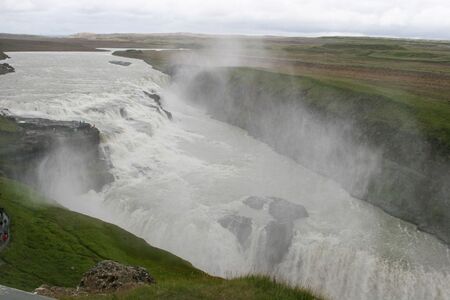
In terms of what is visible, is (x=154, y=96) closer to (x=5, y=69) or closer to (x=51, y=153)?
(x=5, y=69)

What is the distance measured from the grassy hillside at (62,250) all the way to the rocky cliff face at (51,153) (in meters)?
4.53

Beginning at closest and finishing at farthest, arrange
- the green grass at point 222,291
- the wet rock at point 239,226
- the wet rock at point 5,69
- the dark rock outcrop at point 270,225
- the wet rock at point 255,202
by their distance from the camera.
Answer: the green grass at point 222,291
the dark rock outcrop at point 270,225
the wet rock at point 239,226
the wet rock at point 255,202
the wet rock at point 5,69

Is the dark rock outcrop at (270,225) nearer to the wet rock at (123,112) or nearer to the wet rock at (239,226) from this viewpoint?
the wet rock at (239,226)

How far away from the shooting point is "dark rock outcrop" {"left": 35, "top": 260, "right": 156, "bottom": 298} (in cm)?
1628

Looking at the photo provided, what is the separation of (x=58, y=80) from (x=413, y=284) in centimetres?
6352

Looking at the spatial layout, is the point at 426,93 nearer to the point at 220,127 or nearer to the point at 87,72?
the point at 220,127

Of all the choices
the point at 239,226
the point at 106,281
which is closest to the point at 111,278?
the point at 106,281

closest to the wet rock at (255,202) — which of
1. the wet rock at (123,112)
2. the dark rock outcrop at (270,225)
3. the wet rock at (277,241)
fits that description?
the dark rock outcrop at (270,225)

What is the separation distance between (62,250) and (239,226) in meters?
14.2

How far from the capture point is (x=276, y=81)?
67312 mm

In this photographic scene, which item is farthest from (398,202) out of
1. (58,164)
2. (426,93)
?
(58,164)

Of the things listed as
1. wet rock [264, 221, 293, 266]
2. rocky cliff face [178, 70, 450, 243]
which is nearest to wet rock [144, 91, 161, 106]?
rocky cliff face [178, 70, 450, 243]

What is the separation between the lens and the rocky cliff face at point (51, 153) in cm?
3753

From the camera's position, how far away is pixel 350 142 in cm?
4766
